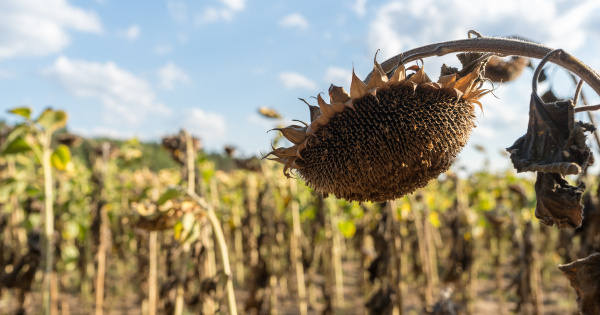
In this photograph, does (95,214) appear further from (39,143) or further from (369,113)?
(369,113)

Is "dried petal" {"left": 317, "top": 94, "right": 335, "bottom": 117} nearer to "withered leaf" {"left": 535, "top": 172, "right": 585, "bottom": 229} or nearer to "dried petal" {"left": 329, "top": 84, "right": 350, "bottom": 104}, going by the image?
"dried petal" {"left": 329, "top": 84, "right": 350, "bottom": 104}

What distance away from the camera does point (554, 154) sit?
4.15 ft

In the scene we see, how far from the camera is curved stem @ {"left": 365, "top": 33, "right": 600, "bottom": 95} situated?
1.24 metres

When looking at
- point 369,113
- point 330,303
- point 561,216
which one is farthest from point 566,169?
point 330,303

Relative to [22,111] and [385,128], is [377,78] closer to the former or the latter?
[385,128]

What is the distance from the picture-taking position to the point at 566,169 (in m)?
1.17

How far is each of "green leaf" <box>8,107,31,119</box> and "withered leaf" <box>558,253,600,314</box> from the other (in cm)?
398

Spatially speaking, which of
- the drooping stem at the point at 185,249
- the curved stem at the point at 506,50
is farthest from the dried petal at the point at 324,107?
the drooping stem at the point at 185,249

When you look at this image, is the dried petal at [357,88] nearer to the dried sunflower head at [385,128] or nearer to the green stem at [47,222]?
the dried sunflower head at [385,128]

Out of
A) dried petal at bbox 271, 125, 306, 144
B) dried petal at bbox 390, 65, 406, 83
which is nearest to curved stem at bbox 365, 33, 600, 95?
dried petal at bbox 390, 65, 406, 83

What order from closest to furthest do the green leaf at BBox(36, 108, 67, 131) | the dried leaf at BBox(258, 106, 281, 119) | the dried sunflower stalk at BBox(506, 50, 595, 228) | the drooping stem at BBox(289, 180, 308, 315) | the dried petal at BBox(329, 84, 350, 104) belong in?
the dried sunflower stalk at BBox(506, 50, 595, 228)
the dried petal at BBox(329, 84, 350, 104)
the green leaf at BBox(36, 108, 67, 131)
the dried leaf at BBox(258, 106, 281, 119)
the drooping stem at BBox(289, 180, 308, 315)

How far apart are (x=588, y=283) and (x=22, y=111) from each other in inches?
160

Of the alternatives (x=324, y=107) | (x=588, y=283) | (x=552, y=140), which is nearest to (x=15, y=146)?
(x=324, y=107)

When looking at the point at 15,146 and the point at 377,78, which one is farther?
the point at 15,146
